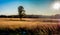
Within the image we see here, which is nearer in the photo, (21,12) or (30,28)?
(30,28)

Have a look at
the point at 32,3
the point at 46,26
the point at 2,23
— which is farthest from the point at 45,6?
the point at 2,23

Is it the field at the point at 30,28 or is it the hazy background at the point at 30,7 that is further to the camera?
the hazy background at the point at 30,7

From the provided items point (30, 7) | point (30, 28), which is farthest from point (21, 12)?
point (30, 28)

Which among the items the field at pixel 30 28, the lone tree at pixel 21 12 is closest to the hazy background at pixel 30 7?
the lone tree at pixel 21 12

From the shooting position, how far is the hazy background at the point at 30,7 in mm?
1812

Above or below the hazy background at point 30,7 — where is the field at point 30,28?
below

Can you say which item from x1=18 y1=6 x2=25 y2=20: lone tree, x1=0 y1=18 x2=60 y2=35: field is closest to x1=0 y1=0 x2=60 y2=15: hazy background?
x1=18 y1=6 x2=25 y2=20: lone tree

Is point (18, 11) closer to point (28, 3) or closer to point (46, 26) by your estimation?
point (28, 3)

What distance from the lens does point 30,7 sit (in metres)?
1.84

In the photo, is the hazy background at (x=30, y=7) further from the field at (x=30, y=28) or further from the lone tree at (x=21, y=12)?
the field at (x=30, y=28)

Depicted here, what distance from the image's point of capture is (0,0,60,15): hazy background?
5.95ft

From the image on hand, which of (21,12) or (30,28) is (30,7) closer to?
(21,12)

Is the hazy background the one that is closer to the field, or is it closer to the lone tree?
the lone tree

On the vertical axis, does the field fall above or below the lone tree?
Result: below
